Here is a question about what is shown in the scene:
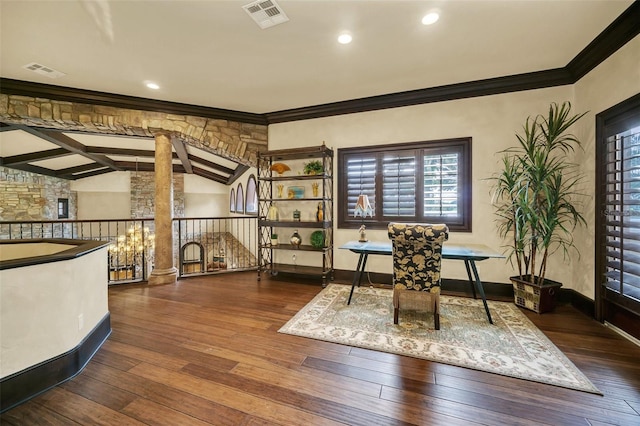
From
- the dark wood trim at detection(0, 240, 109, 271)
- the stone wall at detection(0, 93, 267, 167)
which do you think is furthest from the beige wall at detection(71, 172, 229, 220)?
the dark wood trim at detection(0, 240, 109, 271)

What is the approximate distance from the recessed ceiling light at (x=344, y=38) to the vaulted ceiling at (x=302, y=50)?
6cm

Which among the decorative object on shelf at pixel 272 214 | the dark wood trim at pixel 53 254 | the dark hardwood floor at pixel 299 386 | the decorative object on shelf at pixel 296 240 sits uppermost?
the decorative object on shelf at pixel 272 214

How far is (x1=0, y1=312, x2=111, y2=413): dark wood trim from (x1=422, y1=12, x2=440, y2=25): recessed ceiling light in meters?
3.72

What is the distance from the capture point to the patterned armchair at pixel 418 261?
2322 mm

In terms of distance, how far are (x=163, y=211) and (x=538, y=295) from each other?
16.8 feet

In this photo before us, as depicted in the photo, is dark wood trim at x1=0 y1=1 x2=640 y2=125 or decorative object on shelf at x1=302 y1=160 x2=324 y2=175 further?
decorative object on shelf at x1=302 y1=160 x2=324 y2=175

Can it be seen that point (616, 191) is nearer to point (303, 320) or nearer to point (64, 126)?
point (303, 320)

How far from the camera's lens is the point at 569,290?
3086 millimetres

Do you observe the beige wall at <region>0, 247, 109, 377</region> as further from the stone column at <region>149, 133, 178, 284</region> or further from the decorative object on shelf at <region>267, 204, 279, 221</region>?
the decorative object on shelf at <region>267, 204, 279, 221</region>

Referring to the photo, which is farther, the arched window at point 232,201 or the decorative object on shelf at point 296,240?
the arched window at point 232,201

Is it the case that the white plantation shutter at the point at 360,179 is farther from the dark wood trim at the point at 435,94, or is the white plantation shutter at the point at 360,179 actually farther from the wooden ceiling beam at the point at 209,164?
the wooden ceiling beam at the point at 209,164

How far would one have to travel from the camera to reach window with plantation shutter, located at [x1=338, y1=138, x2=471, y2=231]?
353cm

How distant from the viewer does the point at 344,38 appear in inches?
96.0

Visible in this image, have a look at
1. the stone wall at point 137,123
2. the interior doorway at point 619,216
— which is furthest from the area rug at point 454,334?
the stone wall at point 137,123
